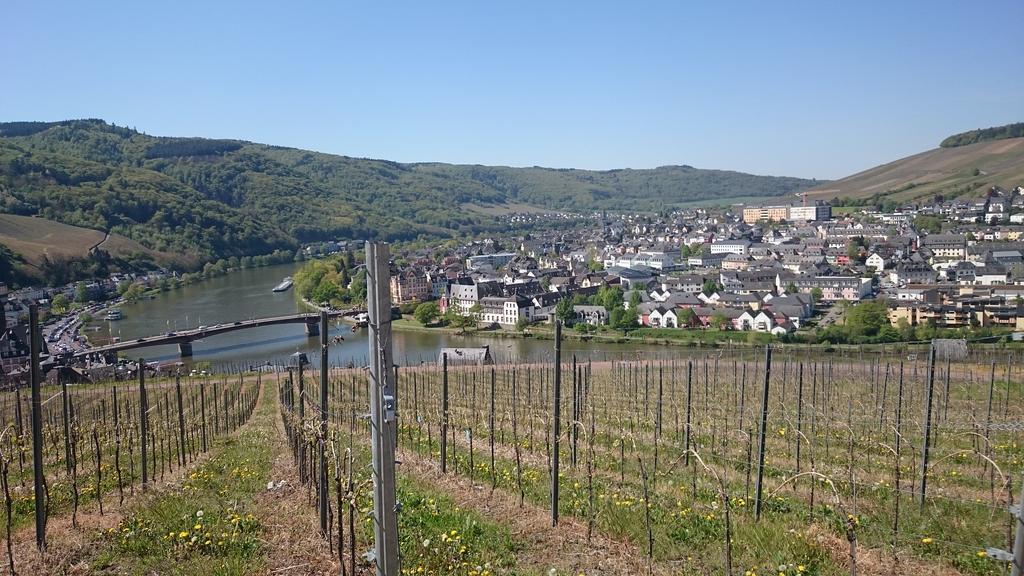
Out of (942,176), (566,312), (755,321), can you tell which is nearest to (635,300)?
(566,312)

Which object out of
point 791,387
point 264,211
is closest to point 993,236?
point 791,387

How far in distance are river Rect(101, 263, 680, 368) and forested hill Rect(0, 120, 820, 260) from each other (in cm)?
2379

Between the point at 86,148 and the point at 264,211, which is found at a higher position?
the point at 86,148

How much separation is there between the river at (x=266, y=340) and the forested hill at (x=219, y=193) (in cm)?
2379

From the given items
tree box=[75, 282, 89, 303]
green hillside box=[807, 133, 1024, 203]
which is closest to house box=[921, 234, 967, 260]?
green hillside box=[807, 133, 1024, 203]

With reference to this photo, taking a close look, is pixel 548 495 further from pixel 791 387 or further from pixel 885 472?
pixel 791 387

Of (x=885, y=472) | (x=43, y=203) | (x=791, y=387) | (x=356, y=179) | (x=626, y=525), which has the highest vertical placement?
(x=356, y=179)

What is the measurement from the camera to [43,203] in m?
75.2

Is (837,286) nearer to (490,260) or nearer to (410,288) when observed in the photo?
(410,288)

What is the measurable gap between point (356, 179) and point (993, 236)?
130987 mm

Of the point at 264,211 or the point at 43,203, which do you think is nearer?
the point at 43,203

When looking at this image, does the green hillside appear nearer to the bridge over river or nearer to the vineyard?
the bridge over river

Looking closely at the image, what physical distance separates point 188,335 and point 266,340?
4251 millimetres

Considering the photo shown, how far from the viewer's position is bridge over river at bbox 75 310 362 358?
31.6 metres
